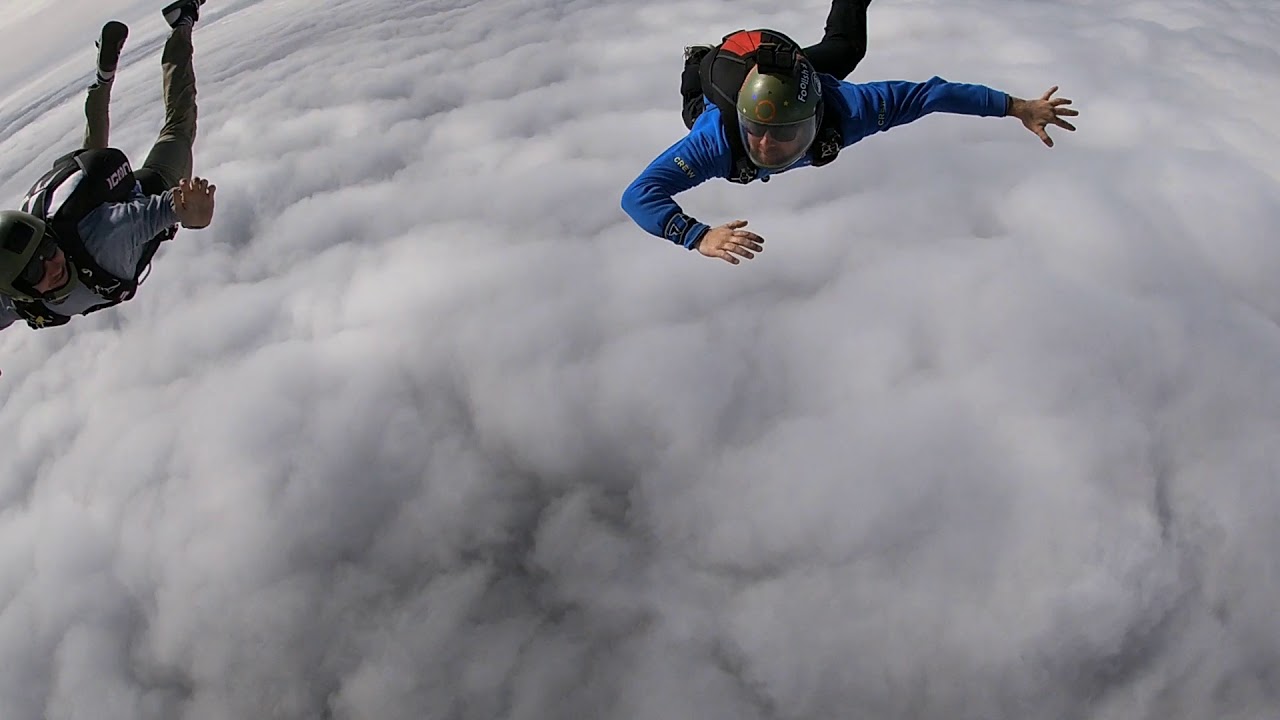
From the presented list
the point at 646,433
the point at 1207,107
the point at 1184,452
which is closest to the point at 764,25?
the point at 1207,107

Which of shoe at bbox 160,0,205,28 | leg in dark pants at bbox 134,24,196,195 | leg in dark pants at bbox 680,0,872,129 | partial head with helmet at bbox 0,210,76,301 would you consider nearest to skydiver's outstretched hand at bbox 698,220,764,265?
leg in dark pants at bbox 680,0,872,129

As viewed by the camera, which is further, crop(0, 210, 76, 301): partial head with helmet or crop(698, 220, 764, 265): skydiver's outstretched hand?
crop(0, 210, 76, 301): partial head with helmet

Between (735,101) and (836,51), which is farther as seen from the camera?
(836,51)

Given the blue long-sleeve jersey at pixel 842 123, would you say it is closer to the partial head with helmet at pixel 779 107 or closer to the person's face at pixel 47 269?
the partial head with helmet at pixel 779 107

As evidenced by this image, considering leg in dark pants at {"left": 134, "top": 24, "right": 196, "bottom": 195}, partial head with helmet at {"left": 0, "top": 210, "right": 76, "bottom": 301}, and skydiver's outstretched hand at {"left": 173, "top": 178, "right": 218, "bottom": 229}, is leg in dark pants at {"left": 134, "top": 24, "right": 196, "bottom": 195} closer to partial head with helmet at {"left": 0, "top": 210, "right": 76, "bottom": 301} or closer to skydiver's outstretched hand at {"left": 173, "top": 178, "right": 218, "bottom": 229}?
partial head with helmet at {"left": 0, "top": 210, "right": 76, "bottom": 301}

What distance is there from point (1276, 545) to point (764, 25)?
71.7ft

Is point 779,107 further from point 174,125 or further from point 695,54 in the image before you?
point 174,125

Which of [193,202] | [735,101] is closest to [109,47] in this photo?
[193,202]

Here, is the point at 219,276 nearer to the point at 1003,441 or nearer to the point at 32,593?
the point at 32,593

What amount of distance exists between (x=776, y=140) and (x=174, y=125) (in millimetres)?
4650

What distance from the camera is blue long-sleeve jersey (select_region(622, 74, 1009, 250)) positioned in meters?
3.76

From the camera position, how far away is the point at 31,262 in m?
3.87

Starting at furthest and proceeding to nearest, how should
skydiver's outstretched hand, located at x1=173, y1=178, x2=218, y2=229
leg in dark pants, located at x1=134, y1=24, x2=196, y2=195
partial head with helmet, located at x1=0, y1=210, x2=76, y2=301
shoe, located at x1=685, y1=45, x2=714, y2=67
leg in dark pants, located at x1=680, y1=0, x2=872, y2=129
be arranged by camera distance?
shoe, located at x1=685, y1=45, x2=714, y2=67 < leg in dark pants, located at x1=680, y1=0, x2=872, y2=129 < leg in dark pants, located at x1=134, y1=24, x2=196, y2=195 < partial head with helmet, located at x1=0, y1=210, x2=76, y2=301 < skydiver's outstretched hand, located at x1=173, y1=178, x2=218, y2=229

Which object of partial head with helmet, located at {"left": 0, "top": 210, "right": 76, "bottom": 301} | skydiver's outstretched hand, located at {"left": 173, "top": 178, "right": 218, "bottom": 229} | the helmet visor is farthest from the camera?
the helmet visor
